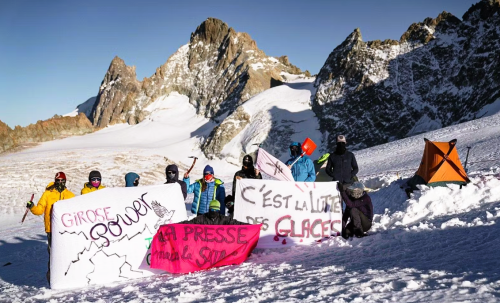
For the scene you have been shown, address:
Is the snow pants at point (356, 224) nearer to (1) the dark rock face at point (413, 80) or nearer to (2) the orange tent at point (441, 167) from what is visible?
(2) the orange tent at point (441, 167)

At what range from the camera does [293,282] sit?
16.3ft

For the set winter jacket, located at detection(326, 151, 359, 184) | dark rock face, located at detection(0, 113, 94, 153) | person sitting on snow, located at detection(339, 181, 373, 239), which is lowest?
person sitting on snow, located at detection(339, 181, 373, 239)

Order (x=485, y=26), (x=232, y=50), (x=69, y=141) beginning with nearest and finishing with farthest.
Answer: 1. (x=485, y=26)
2. (x=69, y=141)
3. (x=232, y=50)

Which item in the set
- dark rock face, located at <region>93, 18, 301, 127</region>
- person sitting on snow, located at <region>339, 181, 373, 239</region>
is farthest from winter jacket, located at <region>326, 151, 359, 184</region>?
dark rock face, located at <region>93, 18, 301, 127</region>

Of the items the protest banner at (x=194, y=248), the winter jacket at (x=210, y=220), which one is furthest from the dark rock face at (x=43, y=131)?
the winter jacket at (x=210, y=220)

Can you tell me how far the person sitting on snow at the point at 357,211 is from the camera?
7000mm

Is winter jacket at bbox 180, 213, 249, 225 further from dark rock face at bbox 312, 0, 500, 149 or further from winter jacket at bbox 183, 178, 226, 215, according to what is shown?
dark rock face at bbox 312, 0, 500, 149

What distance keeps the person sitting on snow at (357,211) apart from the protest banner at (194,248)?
2093 mm

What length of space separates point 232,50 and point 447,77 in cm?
4567

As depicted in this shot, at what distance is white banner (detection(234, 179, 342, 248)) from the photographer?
7.56 metres

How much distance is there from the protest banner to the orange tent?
5.98 m

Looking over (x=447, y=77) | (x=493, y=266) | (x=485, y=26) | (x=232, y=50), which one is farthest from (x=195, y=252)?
(x=232, y=50)

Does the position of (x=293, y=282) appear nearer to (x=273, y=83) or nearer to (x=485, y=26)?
(x=485, y=26)

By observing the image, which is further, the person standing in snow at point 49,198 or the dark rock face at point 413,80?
the dark rock face at point 413,80
